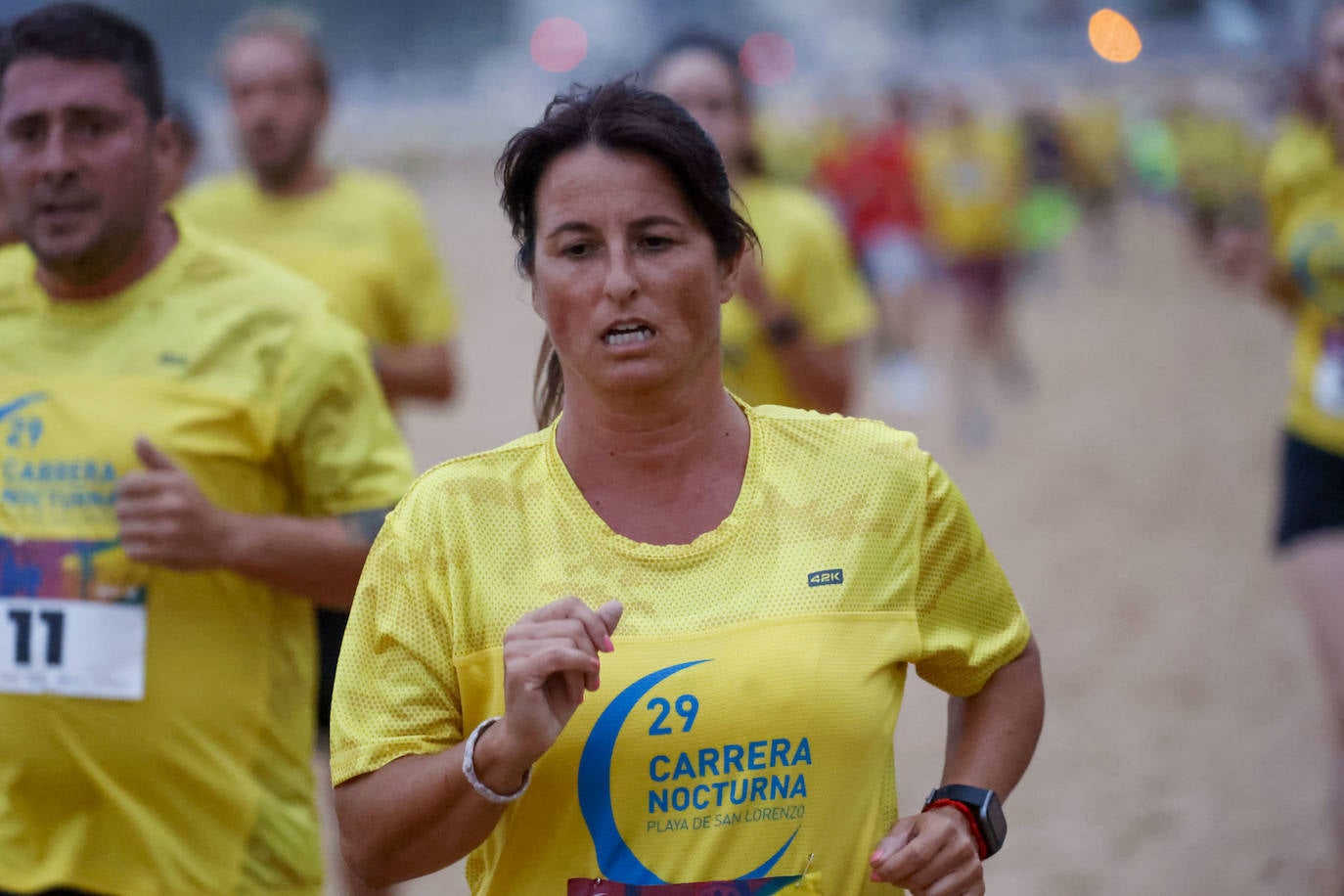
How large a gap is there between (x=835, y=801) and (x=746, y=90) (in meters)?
3.16

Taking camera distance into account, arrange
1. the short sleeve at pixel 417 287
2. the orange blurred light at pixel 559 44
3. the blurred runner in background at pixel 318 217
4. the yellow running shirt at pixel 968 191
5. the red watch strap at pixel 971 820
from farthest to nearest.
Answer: the orange blurred light at pixel 559 44 → the yellow running shirt at pixel 968 191 → the short sleeve at pixel 417 287 → the blurred runner in background at pixel 318 217 → the red watch strap at pixel 971 820

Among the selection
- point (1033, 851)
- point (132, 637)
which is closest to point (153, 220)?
point (132, 637)

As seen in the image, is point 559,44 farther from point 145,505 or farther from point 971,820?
point 971,820

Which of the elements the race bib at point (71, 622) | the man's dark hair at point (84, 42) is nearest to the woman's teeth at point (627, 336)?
the race bib at point (71, 622)

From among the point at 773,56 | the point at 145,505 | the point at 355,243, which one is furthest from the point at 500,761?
the point at 773,56

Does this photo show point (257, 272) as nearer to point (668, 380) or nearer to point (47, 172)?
point (47, 172)

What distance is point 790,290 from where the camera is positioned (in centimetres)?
494

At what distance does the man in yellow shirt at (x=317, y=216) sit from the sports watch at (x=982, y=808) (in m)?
3.13

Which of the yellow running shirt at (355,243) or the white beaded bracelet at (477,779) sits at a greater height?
the yellow running shirt at (355,243)

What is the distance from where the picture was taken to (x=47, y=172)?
295 centimetres

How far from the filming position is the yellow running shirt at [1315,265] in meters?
5.04

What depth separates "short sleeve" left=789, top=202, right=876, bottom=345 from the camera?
493 cm

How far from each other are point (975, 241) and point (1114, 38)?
8.11 m

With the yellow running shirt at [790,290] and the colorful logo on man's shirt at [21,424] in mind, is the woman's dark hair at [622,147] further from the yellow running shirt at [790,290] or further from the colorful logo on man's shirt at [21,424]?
the yellow running shirt at [790,290]
